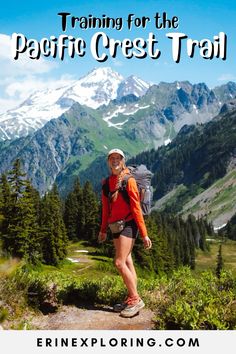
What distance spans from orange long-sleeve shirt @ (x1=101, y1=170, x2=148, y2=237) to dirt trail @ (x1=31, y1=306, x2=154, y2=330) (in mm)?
1992

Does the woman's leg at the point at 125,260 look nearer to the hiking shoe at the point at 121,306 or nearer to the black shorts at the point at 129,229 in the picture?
the black shorts at the point at 129,229

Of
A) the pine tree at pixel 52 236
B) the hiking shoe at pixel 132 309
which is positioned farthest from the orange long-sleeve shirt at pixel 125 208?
the pine tree at pixel 52 236

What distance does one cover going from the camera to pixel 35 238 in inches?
2101

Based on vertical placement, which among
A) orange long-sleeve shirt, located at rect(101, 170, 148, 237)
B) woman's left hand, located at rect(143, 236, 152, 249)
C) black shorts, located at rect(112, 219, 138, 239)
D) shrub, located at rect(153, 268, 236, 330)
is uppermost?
orange long-sleeve shirt, located at rect(101, 170, 148, 237)

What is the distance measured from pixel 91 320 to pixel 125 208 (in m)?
2.65

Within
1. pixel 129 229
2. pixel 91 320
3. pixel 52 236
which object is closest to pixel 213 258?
pixel 52 236

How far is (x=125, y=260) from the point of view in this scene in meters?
10.2

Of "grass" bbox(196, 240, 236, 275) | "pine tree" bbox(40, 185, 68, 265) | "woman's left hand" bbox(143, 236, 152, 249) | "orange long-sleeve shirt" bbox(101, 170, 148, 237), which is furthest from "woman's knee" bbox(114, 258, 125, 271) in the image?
"grass" bbox(196, 240, 236, 275)

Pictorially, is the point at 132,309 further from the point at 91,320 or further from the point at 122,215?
the point at 122,215

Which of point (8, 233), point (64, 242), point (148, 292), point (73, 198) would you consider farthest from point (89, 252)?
point (148, 292)

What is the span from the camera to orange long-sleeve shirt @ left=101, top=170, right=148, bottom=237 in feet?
31.2

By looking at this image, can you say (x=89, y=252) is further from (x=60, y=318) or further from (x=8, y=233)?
(x=60, y=318)

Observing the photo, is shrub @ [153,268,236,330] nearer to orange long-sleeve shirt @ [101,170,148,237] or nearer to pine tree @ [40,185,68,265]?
A: orange long-sleeve shirt @ [101,170,148,237]

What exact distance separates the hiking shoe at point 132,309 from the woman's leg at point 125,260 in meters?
0.21
